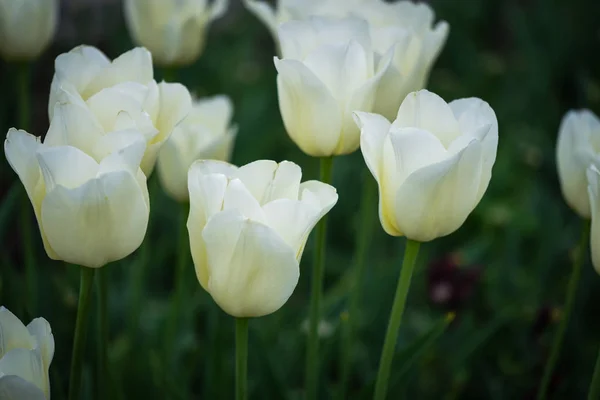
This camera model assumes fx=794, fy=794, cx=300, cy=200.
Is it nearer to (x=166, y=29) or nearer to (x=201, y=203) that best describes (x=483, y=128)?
(x=201, y=203)

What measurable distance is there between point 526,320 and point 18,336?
3.14ft

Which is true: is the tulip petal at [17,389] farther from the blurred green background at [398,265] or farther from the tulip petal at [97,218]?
the blurred green background at [398,265]

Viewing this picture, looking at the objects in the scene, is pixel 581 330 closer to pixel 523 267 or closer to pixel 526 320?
pixel 526 320

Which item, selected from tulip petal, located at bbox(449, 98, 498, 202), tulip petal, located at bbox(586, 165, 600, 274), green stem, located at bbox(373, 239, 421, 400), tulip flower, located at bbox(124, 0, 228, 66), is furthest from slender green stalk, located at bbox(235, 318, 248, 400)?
tulip flower, located at bbox(124, 0, 228, 66)

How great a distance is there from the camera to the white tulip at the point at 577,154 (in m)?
0.85

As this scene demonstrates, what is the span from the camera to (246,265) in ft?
2.05

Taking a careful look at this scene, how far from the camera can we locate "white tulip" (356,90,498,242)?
2.14 ft

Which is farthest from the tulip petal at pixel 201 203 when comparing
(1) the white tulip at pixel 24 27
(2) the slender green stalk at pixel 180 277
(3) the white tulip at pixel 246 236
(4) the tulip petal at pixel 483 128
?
(1) the white tulip at pixel 24 27

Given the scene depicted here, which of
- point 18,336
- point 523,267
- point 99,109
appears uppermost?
point 99,109

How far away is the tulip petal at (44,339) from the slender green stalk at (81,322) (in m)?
0.05

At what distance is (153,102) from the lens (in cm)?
72

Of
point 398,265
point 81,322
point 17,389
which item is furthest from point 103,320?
point 398,265

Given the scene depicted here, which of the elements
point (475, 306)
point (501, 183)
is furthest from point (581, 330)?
point (501, 183)

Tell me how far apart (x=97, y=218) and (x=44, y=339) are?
4.3 inches
